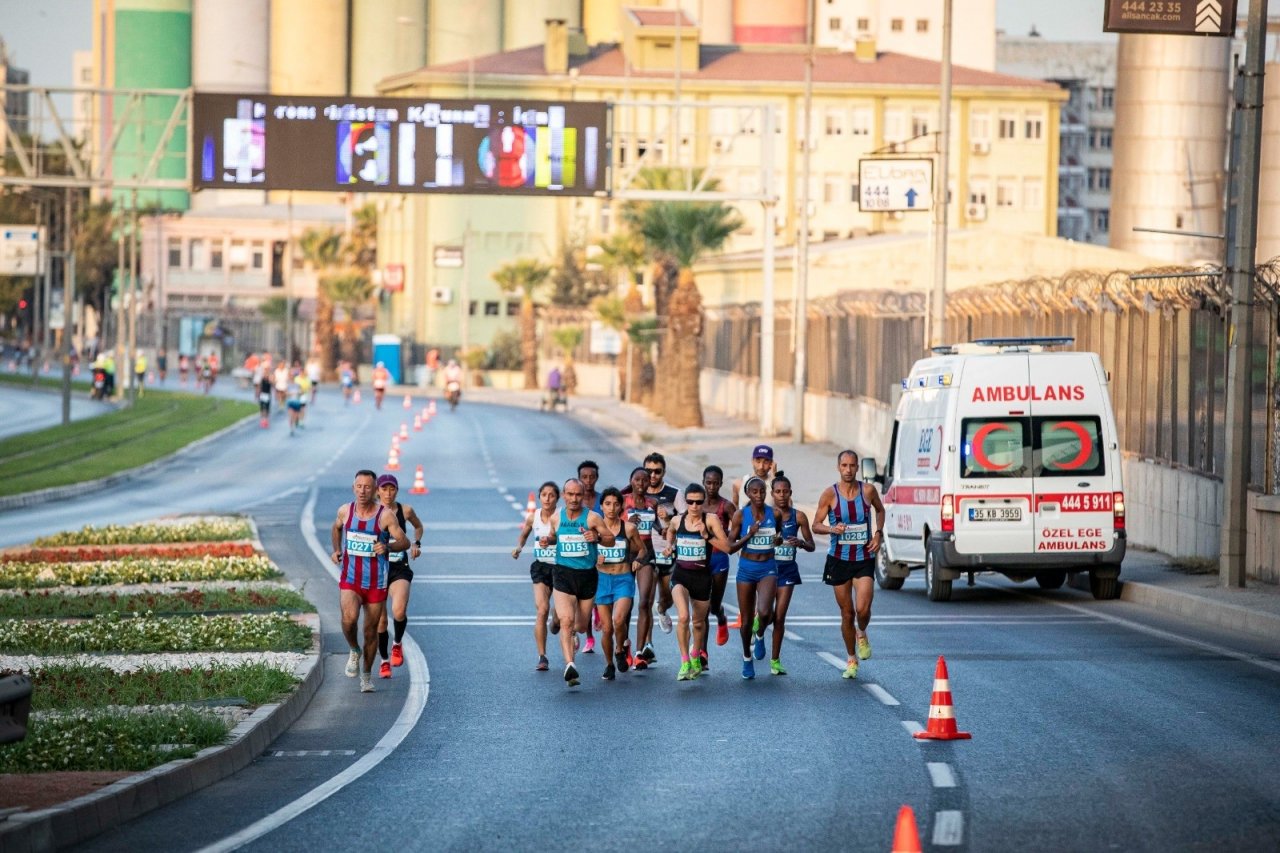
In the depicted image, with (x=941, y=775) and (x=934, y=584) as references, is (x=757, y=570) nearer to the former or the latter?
(x=941, y=775)

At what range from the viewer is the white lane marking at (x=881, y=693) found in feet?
51.1

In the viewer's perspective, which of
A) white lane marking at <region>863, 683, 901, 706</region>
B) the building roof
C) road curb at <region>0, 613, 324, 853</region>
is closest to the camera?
road curb at <region>0, 613, 324, 853</region>

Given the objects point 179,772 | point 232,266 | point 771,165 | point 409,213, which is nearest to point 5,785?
point 179,772

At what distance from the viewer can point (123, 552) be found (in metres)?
28.4

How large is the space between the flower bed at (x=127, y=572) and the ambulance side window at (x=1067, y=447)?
8898mm

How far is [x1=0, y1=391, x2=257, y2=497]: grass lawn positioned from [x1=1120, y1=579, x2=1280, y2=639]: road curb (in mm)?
26544

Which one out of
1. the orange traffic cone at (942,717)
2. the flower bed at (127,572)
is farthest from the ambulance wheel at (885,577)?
the orange traffic cone at (942,717)

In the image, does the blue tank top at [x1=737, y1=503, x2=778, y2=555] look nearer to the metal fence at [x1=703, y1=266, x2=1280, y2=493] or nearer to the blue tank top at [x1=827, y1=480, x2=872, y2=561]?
the blue tank top at [x1=827, y1=480, x2=872, y2=561]

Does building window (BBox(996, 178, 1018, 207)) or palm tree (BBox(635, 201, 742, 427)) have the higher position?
building window (BBox(996, 178, 1018, 207))

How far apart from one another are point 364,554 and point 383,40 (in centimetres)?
13577

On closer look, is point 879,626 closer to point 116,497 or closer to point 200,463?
point 116,497

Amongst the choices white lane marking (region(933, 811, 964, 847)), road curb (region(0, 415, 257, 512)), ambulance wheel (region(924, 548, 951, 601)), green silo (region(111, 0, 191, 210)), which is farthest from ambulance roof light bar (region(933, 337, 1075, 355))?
green silo (region(111, 0, 191, 210))

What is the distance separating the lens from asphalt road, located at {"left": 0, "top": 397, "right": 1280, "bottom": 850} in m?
10.6

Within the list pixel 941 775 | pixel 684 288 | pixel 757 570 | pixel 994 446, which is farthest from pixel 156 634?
pixel 684 288
